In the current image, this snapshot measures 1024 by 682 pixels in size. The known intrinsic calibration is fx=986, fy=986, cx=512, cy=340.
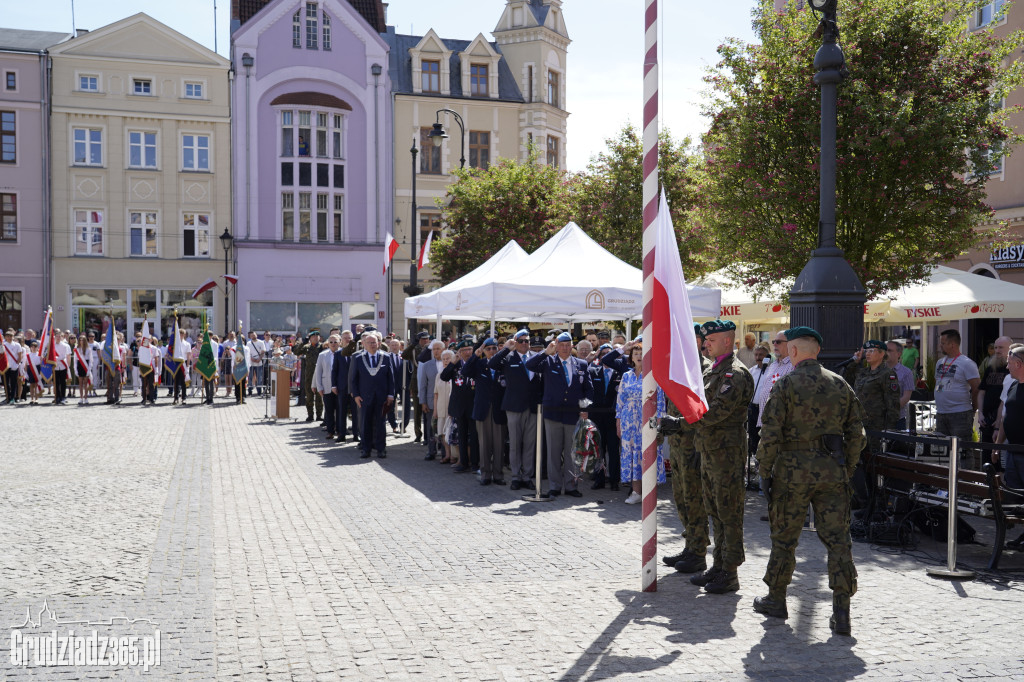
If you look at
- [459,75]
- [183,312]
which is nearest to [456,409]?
[183,312]

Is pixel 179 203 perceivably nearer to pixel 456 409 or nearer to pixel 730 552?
pixel 456 409

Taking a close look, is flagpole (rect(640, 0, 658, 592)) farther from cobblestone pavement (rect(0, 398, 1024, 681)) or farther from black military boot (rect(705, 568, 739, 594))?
cobblestone pavement (rect(0, 398, 1024, 681))

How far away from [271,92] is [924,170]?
1324 inches

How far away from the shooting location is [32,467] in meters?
13.3

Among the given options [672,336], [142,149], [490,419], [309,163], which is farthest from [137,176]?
[672,336]

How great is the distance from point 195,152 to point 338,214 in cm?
643

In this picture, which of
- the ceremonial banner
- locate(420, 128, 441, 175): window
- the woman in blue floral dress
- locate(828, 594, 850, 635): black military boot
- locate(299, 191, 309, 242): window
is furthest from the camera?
locate(420, 128, 441, 175): window

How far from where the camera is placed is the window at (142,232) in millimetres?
40875

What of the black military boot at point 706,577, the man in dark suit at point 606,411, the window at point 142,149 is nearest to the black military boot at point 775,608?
the black military boot at point 706,577

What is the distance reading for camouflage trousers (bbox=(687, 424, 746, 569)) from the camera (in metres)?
7.05

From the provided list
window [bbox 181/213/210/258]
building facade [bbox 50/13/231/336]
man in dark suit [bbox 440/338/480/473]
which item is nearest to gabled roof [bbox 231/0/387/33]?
building facade [bbox 50/13/231/336]

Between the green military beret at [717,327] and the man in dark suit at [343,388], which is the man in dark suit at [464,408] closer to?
the man in dark suit at [343,388]

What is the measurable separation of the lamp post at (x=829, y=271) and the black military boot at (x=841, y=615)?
4276 mm

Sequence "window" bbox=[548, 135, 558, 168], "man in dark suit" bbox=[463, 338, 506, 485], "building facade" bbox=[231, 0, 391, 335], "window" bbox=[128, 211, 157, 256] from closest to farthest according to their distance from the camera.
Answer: "man in dark suit" bbox=[463, 338, 506, 485] < "window" bbox=[128, 211, 157, 256] < "building facade" bbox=[231, 0, 391, 335] < "window" bbox=[548, 135, 558, 168]
